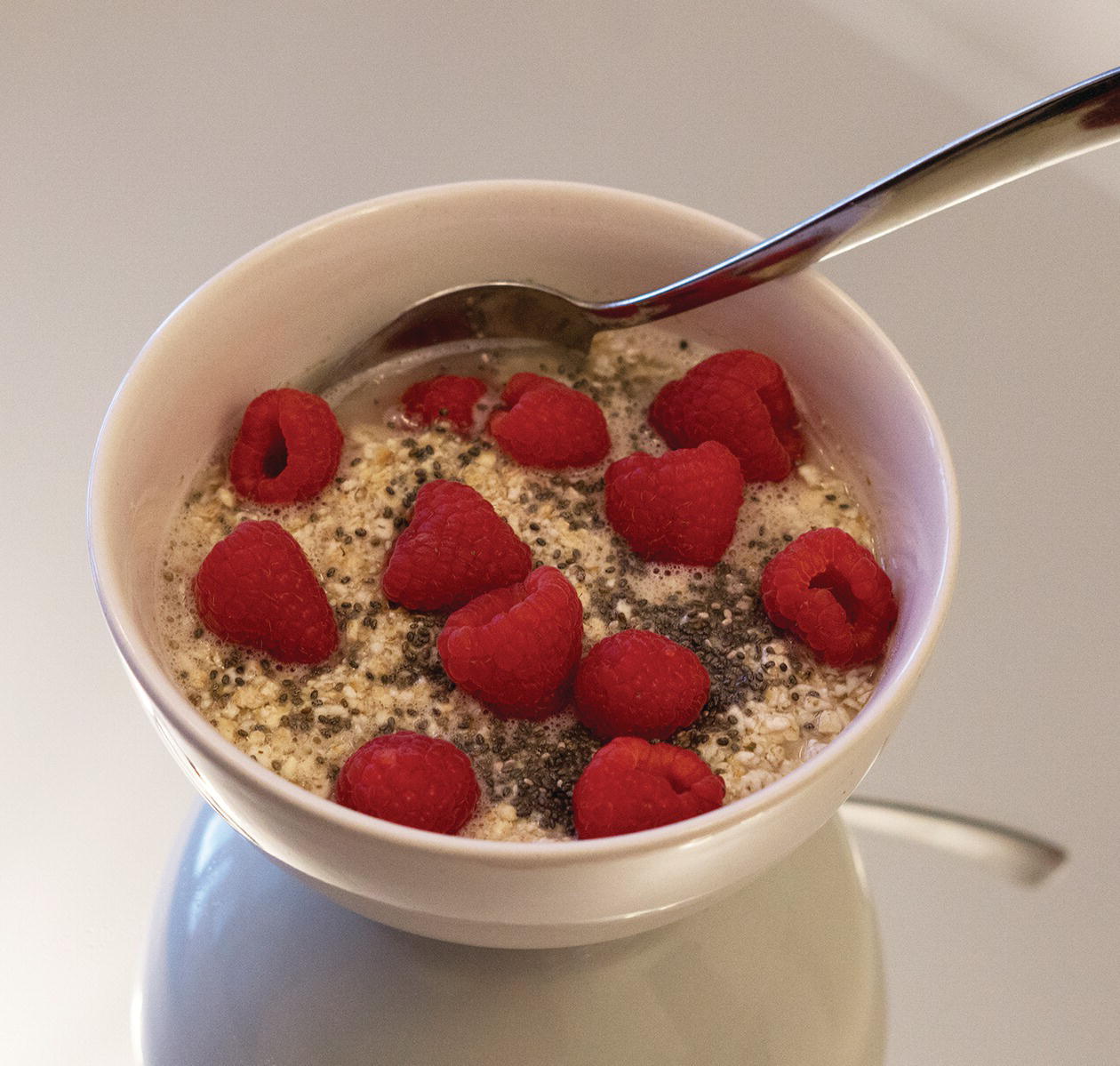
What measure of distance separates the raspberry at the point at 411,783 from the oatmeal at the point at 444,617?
3cm

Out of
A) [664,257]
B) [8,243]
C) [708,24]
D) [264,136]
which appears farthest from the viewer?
[708,24]

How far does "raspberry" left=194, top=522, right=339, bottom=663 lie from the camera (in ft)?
2.73

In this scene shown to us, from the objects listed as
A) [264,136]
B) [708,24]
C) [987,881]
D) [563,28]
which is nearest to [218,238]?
[264,136]

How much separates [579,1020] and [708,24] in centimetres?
119

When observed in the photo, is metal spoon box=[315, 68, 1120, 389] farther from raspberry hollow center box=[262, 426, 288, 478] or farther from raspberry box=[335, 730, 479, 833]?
raspberry box=[335, 730, 479, 833]

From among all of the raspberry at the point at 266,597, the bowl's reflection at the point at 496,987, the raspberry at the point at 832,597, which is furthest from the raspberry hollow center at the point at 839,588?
the raspberry at the point at 266,597

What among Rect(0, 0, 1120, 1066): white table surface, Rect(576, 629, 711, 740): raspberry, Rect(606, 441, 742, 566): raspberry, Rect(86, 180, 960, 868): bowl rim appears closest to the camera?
Rect(86, 180, 960, 868): bowl rim

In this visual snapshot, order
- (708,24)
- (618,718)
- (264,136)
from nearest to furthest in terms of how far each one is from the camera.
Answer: (618,718), (264,136), (708,24)

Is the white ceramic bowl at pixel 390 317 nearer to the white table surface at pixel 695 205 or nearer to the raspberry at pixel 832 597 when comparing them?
the raspberry at pixel 832 597

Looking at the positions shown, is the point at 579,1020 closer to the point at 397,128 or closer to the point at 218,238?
the point at 218,238

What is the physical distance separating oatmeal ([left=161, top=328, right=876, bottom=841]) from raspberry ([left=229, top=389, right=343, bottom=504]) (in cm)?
1

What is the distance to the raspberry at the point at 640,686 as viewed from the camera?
796 mm

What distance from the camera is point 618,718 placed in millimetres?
804

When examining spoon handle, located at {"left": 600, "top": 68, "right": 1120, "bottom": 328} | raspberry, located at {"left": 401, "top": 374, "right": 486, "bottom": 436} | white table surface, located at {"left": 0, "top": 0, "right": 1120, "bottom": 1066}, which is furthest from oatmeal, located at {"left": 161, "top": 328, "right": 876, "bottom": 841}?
white table surface, located at {"left": 0, "top": 0, "right": 1120, "bottom": 1066}
